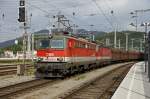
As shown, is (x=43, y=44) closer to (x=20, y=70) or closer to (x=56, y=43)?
(x=56, y=43)

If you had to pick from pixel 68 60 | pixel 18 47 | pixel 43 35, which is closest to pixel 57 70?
pixel 68 60

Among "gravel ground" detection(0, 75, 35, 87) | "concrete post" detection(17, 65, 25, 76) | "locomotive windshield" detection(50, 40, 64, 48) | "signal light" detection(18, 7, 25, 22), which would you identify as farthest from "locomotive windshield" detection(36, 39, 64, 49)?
"concrete post" detection(17, 65, 25, 76)

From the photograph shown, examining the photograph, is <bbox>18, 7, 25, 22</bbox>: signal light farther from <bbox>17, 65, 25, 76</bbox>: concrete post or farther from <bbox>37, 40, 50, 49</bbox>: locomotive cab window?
<bbox>17, 65, 25, 76</bbox>: concrete post

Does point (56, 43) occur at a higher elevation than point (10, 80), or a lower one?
higher

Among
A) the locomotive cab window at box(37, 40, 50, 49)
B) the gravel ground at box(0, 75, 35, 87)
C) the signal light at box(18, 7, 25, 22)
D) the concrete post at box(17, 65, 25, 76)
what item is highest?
the signal light at box(18, 7, 25, 22)

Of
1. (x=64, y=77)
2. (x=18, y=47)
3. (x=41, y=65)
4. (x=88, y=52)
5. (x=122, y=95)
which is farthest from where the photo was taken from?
(x=18, y=47)

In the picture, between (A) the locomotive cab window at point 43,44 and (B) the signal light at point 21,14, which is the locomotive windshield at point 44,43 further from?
(B) the signal light at point 21,14

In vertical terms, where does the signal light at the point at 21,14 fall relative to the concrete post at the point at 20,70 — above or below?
above

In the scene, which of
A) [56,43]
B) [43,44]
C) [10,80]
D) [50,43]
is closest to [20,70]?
[43,44]

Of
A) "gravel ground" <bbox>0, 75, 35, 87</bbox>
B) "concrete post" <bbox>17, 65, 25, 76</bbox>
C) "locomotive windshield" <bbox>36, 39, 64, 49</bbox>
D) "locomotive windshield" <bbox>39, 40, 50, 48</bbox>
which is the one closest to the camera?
"gravel ground" <bbox>0, 75, 35, 87</bbox>

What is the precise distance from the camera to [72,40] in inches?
1125

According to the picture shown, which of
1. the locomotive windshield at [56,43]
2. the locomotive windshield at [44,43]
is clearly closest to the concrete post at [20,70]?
the locomotive windshield at [44,43]

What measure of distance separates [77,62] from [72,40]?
306cm

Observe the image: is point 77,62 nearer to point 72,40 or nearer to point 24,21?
point 72,40
